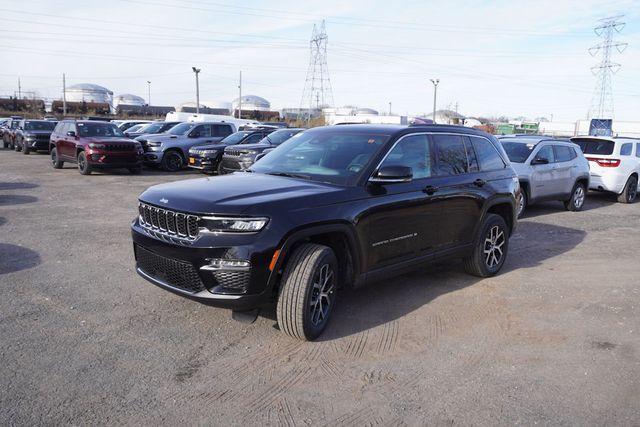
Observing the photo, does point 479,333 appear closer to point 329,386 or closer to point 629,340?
point 629,340

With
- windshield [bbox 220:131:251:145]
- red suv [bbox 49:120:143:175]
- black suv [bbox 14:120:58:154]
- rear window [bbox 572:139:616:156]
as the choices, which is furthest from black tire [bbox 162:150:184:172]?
rear window [bbox 572:139:616:156]

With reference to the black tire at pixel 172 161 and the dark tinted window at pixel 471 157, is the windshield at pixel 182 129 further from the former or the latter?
the dark tinted window at pixel 471 157

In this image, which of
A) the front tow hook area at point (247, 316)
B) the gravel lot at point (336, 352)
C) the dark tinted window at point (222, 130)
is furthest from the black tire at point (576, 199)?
the dark tinted window at point (222, 130)

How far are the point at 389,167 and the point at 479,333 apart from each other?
170cm

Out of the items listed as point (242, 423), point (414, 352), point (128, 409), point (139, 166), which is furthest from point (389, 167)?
point (139, 166)

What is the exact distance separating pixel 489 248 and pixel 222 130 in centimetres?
1471

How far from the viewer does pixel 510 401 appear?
11.6 feet

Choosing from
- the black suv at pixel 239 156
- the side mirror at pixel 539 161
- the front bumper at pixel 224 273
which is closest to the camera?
the front bumper at pixel 224 273

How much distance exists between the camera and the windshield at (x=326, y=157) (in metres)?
4.87

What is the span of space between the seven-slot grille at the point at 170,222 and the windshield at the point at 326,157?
4.18 ft

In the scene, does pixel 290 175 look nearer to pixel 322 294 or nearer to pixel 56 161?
pixel 322 294

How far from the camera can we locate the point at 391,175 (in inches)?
182

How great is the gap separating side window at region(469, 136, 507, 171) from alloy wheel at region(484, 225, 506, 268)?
754 millimetres

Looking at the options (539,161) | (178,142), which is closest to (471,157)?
(539,161)
